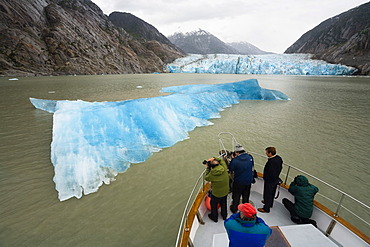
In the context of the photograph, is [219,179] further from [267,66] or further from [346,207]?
[267,66]

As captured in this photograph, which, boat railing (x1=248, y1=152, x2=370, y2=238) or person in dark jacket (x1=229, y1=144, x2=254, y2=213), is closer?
person in dark jacket (x1=229, y1=144, x2=254, y2=213)

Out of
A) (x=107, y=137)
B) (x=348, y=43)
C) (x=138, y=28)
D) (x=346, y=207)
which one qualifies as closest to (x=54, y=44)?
(x=107, y=137)

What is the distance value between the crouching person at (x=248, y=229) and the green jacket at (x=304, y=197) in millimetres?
2110

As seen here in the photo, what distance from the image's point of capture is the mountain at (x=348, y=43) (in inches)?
2390

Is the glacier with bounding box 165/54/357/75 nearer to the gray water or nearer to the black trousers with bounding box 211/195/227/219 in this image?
the gray water

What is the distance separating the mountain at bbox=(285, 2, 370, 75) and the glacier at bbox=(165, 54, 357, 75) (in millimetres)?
3879

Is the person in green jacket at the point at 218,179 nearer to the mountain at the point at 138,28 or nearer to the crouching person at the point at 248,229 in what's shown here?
the crouching person at the point at 248,229

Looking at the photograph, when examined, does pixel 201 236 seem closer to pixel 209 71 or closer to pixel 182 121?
pixel 182 121

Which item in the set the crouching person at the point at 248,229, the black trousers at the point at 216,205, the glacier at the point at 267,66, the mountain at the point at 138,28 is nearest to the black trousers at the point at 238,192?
the black trousers at the point at 216,205

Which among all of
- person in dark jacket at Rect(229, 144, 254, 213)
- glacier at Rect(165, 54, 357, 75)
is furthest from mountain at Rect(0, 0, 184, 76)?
person in dark jacket at Rect(229, 144, 254, 213)

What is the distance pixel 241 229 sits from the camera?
2.24 meters

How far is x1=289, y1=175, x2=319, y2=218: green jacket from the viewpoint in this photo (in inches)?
146

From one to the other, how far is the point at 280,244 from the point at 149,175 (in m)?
4.74

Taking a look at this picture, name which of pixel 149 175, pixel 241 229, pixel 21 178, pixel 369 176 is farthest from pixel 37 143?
pixel 369 176
